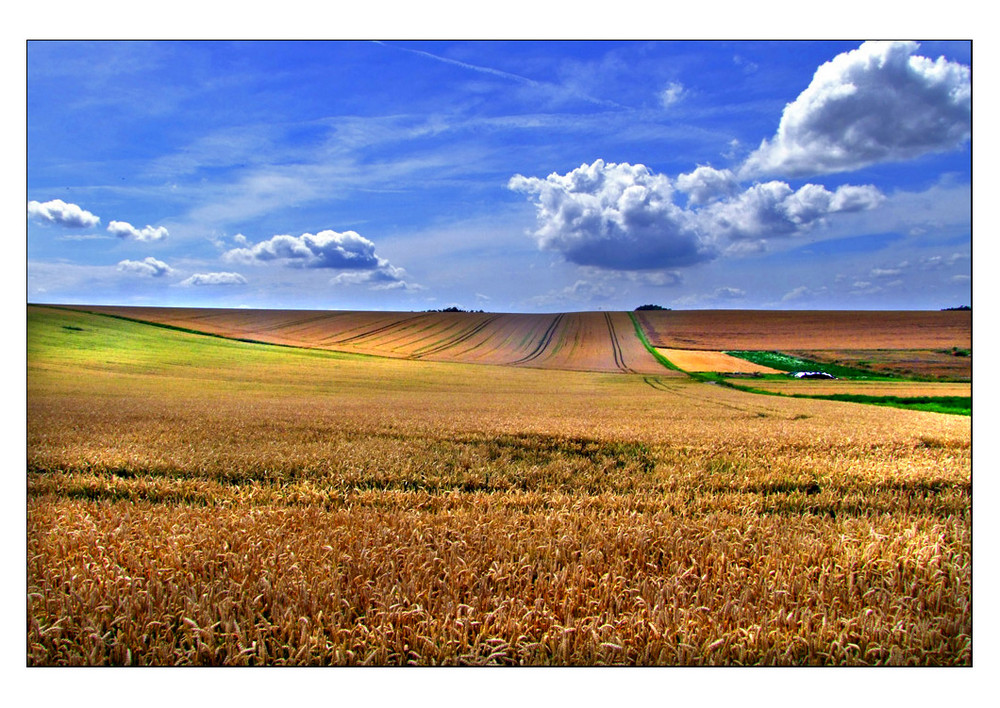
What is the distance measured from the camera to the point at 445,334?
45.2 meters

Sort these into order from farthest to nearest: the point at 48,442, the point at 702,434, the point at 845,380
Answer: the point at 845,380, the point at 702,434, the point at 48,442

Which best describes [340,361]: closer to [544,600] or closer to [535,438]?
[535,438]

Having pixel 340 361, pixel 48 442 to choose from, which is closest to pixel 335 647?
pixel 48 442

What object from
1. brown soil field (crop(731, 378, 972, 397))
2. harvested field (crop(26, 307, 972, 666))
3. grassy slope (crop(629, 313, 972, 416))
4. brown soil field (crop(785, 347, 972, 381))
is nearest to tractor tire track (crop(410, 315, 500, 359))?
grassy slope (crop(629, 313, 972, 416))

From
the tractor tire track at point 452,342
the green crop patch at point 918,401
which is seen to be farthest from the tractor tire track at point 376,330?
the green crop patch at point 918,401

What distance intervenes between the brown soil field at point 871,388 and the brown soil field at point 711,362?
14.8 ft

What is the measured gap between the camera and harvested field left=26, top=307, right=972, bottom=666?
2842 mm

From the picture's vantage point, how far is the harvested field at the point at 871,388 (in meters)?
14.9

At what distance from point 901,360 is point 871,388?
3.79 m

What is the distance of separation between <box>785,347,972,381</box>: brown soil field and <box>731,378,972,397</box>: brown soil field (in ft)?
1.16

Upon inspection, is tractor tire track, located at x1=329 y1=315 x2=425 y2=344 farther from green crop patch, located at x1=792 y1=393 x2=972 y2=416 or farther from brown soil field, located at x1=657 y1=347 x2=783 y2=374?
green crop patch, located at x1=792 y1=393 x2=972 y2=416

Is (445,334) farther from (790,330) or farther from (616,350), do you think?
(790,330)

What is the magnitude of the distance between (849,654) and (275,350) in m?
39.7

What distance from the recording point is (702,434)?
995 centimetres
